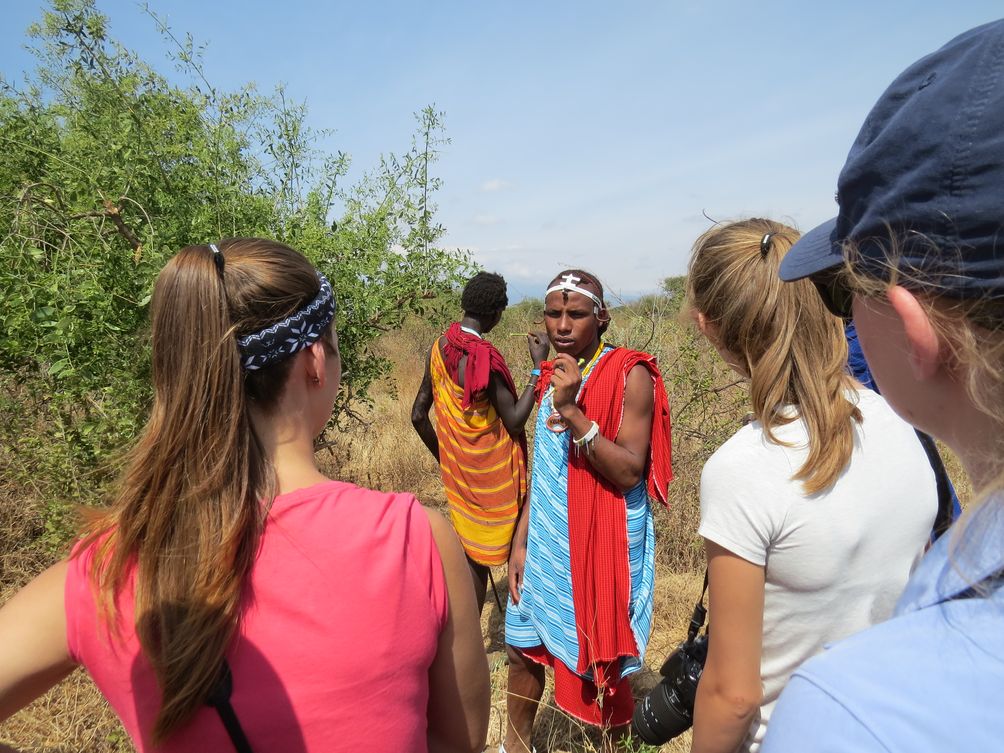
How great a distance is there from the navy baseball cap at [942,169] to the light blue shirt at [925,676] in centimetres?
19

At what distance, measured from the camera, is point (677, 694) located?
1.52 m

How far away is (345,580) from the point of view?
89cm

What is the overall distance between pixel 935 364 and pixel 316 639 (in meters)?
0.80

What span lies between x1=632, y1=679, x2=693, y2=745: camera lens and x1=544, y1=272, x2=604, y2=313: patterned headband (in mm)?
1500

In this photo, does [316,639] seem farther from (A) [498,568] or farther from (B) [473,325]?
(A) [498,568]

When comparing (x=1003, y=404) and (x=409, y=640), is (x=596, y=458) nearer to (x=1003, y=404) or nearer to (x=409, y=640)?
(x=409, y=640)

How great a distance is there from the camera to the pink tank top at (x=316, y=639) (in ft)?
2.81

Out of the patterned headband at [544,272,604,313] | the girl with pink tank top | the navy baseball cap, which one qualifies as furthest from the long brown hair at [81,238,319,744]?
the patterned headband at [544,272,604,313]

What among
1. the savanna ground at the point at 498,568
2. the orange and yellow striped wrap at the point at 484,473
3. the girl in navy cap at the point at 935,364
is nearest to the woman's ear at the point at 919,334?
the girl in navy cap at the point at 935,364

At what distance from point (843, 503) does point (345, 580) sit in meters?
0.87

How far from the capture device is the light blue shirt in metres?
0.40

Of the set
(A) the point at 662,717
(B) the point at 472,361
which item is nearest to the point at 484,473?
(B) the point at 472,361

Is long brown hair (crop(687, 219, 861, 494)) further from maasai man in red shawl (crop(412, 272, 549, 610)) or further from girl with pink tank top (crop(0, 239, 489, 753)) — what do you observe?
maasai man in red shawl (crop(412, 272, 549, 610))

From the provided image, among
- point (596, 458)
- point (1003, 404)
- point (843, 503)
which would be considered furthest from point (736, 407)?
point (1003, 404)
